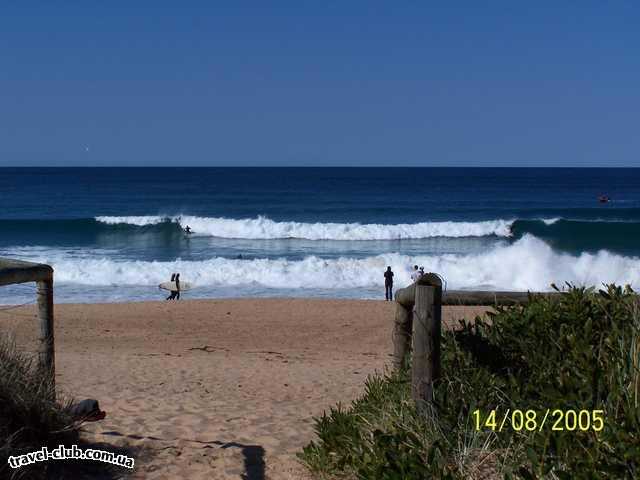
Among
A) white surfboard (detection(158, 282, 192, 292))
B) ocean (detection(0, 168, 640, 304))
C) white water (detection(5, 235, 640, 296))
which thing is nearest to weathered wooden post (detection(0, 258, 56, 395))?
ocean (detection(0, 168, 640, 304))

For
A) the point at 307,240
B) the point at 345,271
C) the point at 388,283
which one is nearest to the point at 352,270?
the point at 345,271

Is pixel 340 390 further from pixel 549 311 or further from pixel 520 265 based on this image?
pixel 520 265

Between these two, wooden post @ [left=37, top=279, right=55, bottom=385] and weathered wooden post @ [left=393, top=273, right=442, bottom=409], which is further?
wooden post @ [left=37, top=279, right=55, bottom=385]

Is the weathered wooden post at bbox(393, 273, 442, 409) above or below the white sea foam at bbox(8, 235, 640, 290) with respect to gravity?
above

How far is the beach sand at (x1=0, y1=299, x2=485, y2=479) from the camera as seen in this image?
17.6 ft

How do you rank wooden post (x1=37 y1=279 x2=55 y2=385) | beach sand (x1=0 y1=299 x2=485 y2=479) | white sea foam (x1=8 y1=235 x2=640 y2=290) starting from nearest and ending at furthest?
wooden post (x1=37 y1=279 x2=55 y2=385) < beach sand (x1=0 y1=299 x2=485 y2=479) < white sea foam (x1=8 y1=235 x2=640 y2=290)

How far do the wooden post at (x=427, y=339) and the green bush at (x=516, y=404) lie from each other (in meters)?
0.08

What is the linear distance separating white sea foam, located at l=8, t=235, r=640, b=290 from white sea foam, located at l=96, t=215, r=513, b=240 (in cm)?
902

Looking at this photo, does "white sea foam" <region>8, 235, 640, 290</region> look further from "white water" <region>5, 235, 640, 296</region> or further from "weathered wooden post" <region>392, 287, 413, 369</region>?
"weathered wooden post" <region>392, 287, 413, 369</region>

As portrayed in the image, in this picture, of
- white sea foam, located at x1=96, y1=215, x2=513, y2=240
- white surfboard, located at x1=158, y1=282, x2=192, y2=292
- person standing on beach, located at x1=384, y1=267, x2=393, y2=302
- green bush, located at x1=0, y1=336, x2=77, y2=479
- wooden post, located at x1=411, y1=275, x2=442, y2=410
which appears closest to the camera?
green bush, located at x1=0, y1=336, x2=77, y2=479

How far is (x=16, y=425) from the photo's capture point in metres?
4.42

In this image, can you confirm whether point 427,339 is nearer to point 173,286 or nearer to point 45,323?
point 45,323

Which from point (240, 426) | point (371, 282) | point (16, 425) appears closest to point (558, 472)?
point (16, 425)
